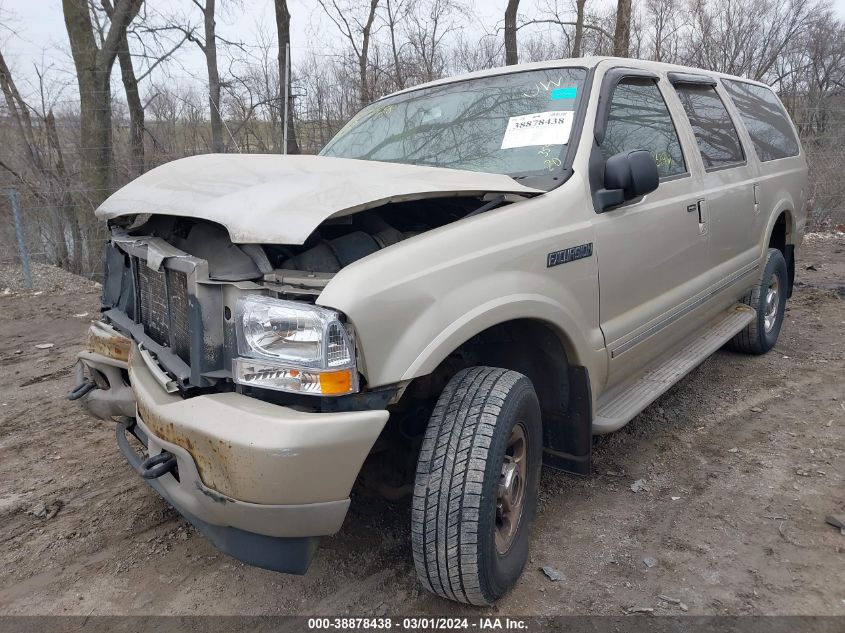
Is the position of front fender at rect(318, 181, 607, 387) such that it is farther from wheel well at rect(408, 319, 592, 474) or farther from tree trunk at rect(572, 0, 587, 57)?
tree trunk at rect(572, 0, 587, 57)

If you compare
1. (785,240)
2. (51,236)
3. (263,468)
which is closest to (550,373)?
(263,468)

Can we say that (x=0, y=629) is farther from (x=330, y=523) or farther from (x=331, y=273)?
(x=331, y=273)

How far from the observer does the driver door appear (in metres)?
2.86

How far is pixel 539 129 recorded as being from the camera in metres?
2.92

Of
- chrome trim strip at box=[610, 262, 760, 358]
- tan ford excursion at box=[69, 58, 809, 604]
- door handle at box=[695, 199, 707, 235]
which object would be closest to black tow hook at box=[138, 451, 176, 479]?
tan ford excursion at box=[69, 58, 809, 604]

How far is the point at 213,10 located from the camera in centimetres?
1440

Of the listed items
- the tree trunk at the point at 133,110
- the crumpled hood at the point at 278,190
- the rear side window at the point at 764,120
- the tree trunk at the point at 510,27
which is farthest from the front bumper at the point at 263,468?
the tree trunk at the point at 510,27

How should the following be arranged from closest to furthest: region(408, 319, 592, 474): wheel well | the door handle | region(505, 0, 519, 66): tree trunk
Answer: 1. region(408, 319, 592, 474): wheel well
2. the door handle
3. region(505, 0, 519, 66): tree trunk

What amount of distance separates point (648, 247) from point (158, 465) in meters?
2.32

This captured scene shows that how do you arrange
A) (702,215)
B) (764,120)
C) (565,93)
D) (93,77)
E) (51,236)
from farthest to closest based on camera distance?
1. (93,77)
2. (51,236)
3. (764,120)
4. (702,215)
5. (565,93)

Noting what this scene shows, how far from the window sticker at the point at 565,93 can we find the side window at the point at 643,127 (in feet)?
0.65

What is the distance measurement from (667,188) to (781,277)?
8.41 feet

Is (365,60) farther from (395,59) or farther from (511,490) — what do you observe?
(511,490)

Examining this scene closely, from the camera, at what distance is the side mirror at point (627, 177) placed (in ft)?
8.68
